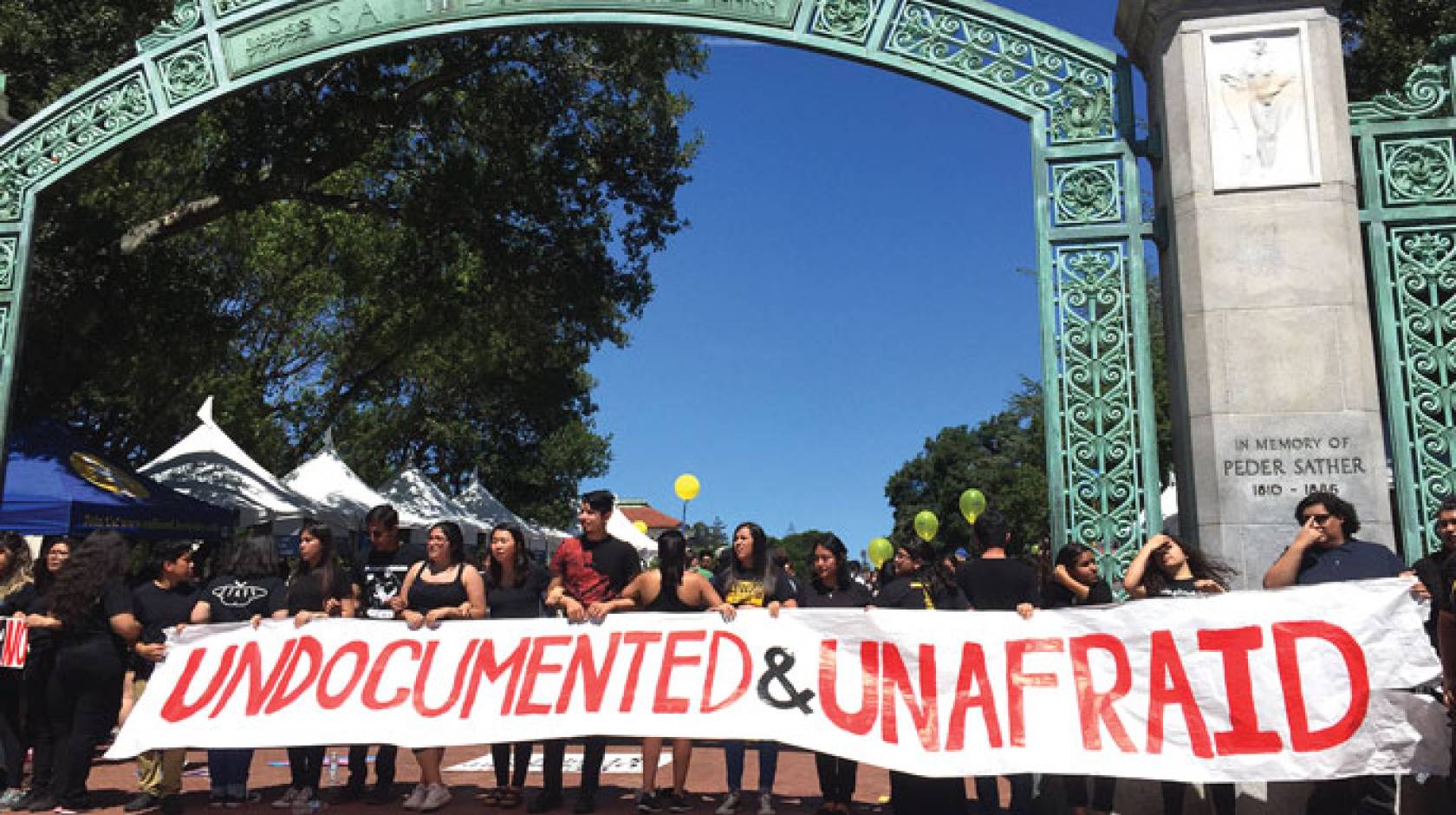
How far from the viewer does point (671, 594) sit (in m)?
6.66

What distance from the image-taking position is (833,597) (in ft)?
21.8

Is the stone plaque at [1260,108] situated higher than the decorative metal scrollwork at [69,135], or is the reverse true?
the decorative metal scrollwork at [69,135]

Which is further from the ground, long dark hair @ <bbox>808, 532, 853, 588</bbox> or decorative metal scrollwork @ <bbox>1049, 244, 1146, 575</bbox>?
decorative metal scrollwork @ <bbox>1049, 244, 1146, 575</bbox>

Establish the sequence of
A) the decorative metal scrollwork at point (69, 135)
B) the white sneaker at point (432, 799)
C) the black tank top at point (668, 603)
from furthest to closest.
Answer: the decorative metal scrollwork at point (69, 135), the black tank top at point (668, 603), the white sneaker at point (432, 799)

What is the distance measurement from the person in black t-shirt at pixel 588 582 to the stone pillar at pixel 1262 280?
3629 mm

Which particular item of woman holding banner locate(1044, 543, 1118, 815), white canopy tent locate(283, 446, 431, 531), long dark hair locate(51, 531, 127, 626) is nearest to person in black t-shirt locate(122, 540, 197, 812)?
long dark hair locate(51, 531, 127, 626)

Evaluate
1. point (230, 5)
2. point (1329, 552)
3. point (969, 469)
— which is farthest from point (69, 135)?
point (969, 469)

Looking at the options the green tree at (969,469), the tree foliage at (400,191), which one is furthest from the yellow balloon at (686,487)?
the green tree at (969,469)

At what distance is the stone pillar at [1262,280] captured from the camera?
20.7 ft

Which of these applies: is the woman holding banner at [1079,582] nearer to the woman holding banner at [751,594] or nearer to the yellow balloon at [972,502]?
the woman holding banner at [751,594]

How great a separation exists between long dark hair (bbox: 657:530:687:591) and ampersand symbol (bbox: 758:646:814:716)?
2.88ft

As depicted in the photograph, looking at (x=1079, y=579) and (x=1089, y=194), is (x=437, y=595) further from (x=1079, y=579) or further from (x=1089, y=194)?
(x=1089, y=194)

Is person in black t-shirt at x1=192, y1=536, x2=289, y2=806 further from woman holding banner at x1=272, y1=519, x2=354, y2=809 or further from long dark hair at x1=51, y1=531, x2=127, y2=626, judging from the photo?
long dark hair at x1=51, y1=531, x2=127, y2=626

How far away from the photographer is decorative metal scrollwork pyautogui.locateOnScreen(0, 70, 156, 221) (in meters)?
8.44
